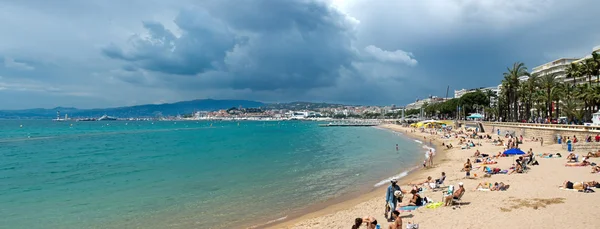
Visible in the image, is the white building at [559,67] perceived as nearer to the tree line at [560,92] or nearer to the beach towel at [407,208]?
the tree line at [560,92]

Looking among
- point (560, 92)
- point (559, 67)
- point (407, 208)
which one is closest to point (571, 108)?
point (560, 92)

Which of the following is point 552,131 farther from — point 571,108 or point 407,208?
point 407,208

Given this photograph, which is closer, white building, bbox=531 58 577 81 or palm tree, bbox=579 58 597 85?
palm tree, bbox=579 58 597 85

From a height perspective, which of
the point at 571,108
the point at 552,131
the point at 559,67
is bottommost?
the point at 552,131

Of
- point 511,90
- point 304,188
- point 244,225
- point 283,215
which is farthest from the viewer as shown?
point 511,90

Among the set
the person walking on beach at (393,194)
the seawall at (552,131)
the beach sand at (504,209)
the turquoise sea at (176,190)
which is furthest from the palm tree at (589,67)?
the person walking on beach at (393,194)

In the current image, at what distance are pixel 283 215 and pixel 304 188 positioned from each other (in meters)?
5.31

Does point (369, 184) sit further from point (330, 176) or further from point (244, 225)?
point (244, 225)

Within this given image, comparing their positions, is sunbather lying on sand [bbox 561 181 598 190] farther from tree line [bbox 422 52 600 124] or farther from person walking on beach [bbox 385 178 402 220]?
tree line [bbox 422 52 600 124]

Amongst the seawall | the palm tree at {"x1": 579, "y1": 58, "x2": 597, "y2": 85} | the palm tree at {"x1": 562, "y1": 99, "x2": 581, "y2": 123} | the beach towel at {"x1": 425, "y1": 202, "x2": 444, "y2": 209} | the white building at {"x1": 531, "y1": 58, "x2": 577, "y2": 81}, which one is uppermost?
the white building at {"x1": 531, "y1": 58, "x2": 577, "y2": 81}

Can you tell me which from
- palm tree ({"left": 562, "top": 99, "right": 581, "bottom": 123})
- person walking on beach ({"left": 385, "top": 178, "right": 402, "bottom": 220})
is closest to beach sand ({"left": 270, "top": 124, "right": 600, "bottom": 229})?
Result: person walking on beach ({"left": 385, "top": 178, "right": 402, "bottom": 220})

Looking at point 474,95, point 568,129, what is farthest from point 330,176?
point 474,95

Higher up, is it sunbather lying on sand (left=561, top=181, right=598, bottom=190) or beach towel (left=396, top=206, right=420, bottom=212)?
sunbather lying on sand (left=561, top=181, right=598, bottom=190)

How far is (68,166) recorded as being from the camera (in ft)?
105
